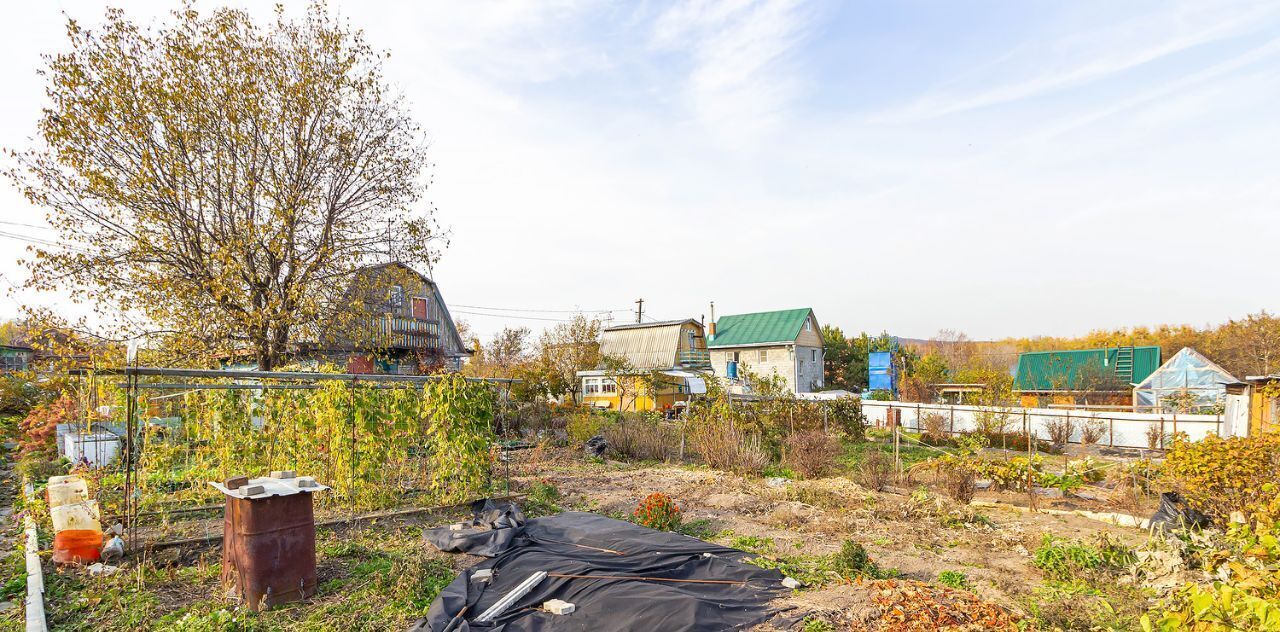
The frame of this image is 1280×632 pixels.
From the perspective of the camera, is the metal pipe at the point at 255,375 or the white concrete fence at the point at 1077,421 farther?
the white concrete fence at the point at 1077,421

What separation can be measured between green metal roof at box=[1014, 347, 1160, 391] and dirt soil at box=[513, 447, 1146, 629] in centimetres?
1909

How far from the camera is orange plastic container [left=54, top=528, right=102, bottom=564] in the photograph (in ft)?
18.7

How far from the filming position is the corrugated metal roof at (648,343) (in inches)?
1217

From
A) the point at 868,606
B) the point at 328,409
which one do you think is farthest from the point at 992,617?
the point at 328,409

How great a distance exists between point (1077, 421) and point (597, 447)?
1245 centimetres

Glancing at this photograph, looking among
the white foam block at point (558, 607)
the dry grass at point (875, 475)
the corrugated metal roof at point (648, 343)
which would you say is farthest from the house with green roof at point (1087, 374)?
the white foam block at point (558, 607)

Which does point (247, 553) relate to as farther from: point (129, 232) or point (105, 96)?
point (105, 96)

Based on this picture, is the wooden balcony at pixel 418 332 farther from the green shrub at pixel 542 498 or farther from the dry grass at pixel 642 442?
the green shrub at pixel 542 498

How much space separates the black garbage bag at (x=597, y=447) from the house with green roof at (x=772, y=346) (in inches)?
655

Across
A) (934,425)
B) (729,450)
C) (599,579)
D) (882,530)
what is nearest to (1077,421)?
(934,425)

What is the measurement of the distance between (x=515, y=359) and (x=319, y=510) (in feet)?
97.2

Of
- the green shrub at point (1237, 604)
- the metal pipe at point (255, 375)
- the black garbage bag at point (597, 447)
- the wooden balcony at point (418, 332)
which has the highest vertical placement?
the wooden balcony at point (418, 332)

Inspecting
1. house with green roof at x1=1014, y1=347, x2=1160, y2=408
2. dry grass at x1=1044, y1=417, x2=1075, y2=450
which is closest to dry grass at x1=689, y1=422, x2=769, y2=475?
dry grass at x1=1044, y1=417, x2=1075, y2=450

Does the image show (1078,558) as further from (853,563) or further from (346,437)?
(346,437)
